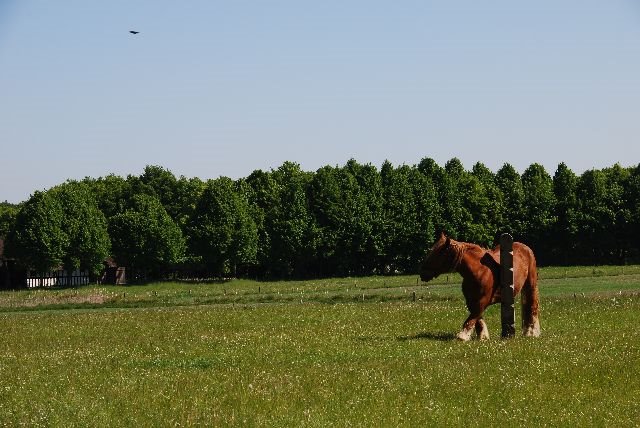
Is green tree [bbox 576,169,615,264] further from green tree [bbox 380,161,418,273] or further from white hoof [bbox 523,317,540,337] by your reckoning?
white hoof [bbox 523,317,540,337]

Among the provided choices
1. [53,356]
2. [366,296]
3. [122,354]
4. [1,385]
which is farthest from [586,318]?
[366,296]

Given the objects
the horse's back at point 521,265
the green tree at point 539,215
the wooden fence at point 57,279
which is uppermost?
the green tree at point 539,215

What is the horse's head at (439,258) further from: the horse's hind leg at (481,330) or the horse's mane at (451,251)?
the horse's hind leg at (481,330)

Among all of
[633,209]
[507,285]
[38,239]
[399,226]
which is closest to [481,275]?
[507,285]

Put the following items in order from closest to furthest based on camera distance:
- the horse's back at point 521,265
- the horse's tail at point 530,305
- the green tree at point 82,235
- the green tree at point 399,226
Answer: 1. the horse's tail at point 530,305
2. the horse's back at point 521,265
3. the green tree at point 82,235
4. the green tree at point 399,226

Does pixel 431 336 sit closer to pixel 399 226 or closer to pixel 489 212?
pixel 399 226

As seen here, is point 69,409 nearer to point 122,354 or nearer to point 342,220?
point 122,354

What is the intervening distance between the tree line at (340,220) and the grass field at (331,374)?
7412 cm

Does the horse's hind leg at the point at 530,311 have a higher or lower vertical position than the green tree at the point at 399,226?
lower

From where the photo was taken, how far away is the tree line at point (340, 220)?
348ft

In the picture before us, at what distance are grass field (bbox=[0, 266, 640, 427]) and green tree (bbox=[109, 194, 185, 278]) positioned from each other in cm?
7500

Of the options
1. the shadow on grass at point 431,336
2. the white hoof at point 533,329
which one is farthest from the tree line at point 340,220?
the white hoof at point 533,329

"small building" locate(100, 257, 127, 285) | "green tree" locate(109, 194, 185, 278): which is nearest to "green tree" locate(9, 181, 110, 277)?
"green tree" locate(109, 194, 185, 278)

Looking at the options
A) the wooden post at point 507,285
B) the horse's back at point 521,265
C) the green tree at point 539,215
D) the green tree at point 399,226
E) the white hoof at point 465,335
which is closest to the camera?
the white hoof at point 465,335
